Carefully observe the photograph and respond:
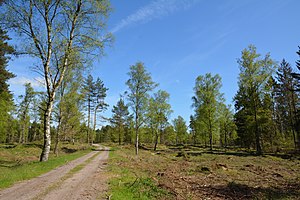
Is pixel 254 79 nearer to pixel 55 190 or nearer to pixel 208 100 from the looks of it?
pixel 208 100

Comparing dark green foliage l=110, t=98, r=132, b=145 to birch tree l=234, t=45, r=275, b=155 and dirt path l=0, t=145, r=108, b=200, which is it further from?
dirt path l=0, t=145, r=108, b=200

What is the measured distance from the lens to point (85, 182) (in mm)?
9508

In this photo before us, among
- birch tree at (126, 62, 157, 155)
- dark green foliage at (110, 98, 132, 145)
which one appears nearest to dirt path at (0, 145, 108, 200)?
birch tree at (126, 62, 157, 155)

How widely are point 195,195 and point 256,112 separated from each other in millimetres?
29501

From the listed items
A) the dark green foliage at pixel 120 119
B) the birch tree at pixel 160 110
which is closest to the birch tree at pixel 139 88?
the birch tree at pixel 160 110

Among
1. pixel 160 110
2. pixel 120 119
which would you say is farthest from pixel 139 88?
pixel 120 119

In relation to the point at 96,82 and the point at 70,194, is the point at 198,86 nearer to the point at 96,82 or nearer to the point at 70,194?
the point at 96,82

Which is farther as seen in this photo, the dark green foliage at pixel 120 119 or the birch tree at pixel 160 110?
the dark green foliage at pixel 120 119

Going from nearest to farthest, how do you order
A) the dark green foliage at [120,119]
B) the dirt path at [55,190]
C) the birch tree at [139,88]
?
the dirt path at [55,190]
the birch tree at [139,88]
the dark green foliage at [120,119]

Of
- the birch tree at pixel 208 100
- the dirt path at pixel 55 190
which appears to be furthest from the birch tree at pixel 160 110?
the dirt path at pixel 55 190

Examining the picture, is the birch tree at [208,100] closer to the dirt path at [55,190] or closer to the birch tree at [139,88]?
the birch tree at [139,88]

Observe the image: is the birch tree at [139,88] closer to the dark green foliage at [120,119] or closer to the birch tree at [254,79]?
the birch tree at [254,79]

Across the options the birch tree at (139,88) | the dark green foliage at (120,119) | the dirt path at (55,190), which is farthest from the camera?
the dark green foliage at (120,119)

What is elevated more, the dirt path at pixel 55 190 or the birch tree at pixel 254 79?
the birch tree at pixel 254 79
